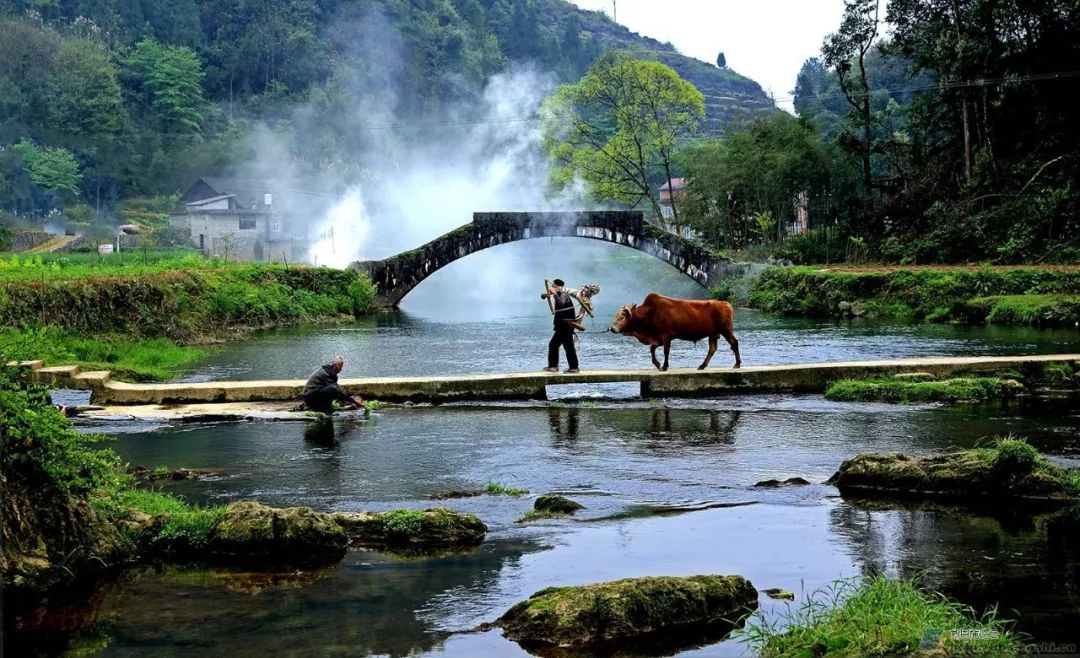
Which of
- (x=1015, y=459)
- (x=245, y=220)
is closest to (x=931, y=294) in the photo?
(x=1015, y=459)

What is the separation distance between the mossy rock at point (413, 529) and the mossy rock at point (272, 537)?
48 centimetres

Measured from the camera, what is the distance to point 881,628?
968 cm

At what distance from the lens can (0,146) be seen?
4473 inches

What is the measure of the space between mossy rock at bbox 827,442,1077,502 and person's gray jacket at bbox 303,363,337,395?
9836 millimetres

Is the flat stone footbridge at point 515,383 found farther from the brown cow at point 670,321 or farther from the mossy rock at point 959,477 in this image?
the mossy rock at point 959,477

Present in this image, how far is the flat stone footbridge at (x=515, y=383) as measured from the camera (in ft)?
77.3

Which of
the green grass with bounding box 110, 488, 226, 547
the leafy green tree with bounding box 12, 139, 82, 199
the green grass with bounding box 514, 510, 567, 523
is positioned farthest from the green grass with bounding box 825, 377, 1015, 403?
the leafy green tree with bounding box 12, 139, 82, 199

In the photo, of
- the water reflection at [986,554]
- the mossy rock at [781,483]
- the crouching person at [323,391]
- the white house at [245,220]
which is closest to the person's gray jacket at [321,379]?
the crouching person at [323,391]

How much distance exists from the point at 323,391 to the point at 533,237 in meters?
40.0

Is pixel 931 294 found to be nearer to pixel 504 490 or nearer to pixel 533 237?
pixel 533 237

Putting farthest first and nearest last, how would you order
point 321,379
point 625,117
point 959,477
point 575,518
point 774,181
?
point 625,117 → point 774,181 → point 321,379 → point 959,477 → point 575,518

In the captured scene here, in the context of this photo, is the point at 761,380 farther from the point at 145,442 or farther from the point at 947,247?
the point at 947,247

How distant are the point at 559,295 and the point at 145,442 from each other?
8.63 metres

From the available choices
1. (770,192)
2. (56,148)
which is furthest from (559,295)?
(56,148)
